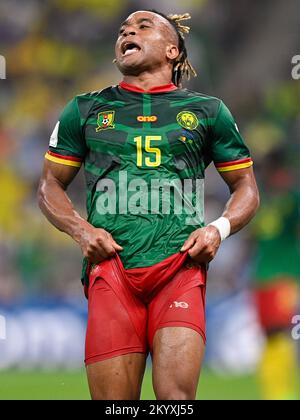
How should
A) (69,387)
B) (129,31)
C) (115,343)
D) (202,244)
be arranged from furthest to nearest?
(69,387) < (129,31) < (202,244) < (115,343)

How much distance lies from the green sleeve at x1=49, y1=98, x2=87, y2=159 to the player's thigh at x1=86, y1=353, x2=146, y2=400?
3.74 feet

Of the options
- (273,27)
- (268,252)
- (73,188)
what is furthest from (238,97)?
(268,252)

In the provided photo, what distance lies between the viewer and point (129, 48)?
5141 millimetres

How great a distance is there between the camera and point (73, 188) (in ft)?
45.0

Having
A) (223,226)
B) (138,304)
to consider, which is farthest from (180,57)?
(138,304)

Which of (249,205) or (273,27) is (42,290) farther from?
(249,205)

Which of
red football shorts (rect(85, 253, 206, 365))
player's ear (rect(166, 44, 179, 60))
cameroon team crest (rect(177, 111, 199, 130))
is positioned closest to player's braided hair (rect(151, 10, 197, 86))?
player's ear (rect(166, 44, 179, 60))

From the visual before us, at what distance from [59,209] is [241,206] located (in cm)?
95

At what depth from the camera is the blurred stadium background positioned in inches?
392

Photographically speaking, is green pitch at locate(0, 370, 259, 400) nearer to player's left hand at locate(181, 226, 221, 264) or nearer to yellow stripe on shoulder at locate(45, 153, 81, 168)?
yellow stripe on shoulder at locate(45, 153, 81, 168)

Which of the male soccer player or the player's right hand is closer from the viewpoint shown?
the male soccer player

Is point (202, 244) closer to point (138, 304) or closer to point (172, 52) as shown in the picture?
point (138, 304)

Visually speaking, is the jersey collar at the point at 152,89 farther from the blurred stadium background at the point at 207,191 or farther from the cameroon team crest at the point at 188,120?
the blurred stadium background at the point at 207,191

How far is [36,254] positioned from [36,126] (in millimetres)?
2195
